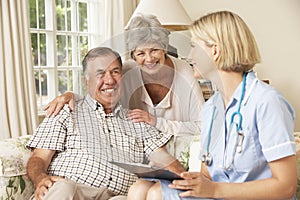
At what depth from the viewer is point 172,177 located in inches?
63.7

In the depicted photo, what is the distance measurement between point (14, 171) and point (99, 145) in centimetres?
35

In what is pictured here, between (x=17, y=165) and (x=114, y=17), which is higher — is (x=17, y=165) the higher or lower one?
the lower one

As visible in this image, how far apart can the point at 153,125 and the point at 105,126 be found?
0.66 ft

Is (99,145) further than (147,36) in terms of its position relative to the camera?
Yes

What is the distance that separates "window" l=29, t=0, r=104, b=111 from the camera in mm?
3152

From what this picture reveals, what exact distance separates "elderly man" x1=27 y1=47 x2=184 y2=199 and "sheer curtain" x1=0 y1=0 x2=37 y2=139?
66 cm

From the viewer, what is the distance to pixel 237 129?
5.27 ft

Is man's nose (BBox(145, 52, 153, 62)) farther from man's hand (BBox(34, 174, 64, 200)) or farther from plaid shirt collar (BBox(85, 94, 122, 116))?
man's hand (BBox(34, 174, 64, 200))

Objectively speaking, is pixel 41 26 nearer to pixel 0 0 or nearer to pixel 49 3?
pixel 49 3

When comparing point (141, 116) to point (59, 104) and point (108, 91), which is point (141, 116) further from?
point (59, 104)

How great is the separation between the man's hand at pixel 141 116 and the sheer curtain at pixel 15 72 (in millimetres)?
992

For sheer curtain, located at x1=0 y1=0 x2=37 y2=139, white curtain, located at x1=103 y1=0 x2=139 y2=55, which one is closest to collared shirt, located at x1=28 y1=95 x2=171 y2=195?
sheer curtain, located at x1=0 y1=0 x2=37 y2=139

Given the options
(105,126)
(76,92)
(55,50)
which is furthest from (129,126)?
(55,50)

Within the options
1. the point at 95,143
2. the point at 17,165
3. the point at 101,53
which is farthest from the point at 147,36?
the point at 17,165
